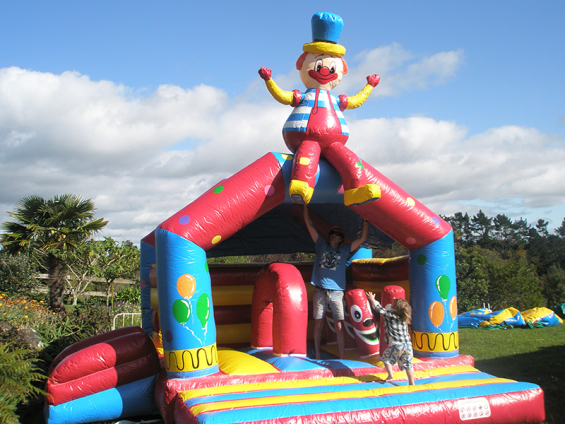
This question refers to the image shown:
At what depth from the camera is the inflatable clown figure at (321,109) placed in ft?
13.1

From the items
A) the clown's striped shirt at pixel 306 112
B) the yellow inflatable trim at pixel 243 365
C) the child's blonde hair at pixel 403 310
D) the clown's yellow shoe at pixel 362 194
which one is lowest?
the yellow inflatable trim at pixel 243 365

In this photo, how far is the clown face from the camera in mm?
4430

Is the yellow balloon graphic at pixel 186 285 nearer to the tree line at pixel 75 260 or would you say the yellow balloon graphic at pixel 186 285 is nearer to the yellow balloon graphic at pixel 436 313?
the yellow balloon graphic at pixel 436 313

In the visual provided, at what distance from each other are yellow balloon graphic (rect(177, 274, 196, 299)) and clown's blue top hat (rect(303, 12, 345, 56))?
258cm

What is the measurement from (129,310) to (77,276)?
8.06 ft

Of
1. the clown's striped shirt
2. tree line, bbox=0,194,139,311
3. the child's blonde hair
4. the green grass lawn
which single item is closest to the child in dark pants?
the child's blonde hair

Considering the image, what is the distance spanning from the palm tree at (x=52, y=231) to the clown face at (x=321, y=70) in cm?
728

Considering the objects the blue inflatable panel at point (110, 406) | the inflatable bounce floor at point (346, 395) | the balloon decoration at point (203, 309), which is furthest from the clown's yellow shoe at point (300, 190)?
the blue inflatable panel at point (110, 406)

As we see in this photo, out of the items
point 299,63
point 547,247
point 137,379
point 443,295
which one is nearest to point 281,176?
point 299,63

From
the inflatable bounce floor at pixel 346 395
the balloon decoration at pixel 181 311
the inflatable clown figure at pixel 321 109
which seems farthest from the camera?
the inflatable clown figure at pixel 321 109

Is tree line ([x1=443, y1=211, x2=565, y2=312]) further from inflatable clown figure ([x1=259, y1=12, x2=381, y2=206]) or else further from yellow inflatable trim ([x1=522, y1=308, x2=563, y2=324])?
inflatable clown figure ([x1=259, y1=12, x2=381, y2=206])

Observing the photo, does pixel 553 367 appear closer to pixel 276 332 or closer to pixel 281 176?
pixel 276 332

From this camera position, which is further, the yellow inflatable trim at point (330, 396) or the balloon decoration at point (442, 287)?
the balloon decoration at point (442, 287)

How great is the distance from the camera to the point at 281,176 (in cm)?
408
